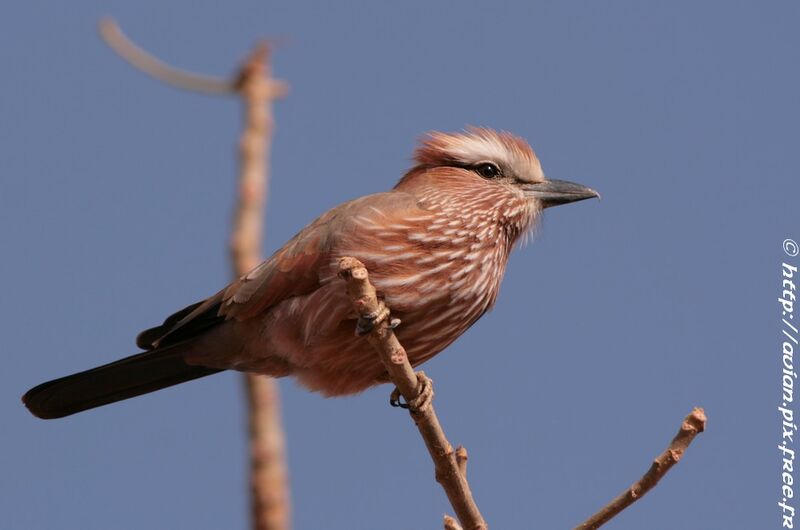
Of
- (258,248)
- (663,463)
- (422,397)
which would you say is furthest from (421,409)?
(258,248)

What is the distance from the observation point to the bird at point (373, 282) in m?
5.57

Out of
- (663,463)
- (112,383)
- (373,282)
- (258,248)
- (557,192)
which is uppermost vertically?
(557,192)

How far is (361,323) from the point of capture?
4824mm

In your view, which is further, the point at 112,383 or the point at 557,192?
A: the point at 557,192

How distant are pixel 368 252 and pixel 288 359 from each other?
86 cm

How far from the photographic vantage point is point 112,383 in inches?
252

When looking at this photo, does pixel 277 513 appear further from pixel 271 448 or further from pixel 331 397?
pixel 331 397

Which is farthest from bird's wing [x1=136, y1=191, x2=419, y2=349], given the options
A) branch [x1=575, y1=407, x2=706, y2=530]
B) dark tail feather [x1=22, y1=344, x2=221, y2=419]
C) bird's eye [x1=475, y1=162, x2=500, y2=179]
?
branch [x1=575, y1=407, x2=706, y2=530]

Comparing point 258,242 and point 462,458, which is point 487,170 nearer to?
point 462,458

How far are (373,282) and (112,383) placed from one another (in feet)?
6.44

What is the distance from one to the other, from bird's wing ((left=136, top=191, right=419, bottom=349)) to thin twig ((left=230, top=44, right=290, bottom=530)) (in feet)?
9.56

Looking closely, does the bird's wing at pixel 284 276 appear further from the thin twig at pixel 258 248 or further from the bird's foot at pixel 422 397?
the thin twig at pixel 258 248

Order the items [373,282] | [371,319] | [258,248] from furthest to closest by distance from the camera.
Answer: [373,282], [371,319], [258,248]

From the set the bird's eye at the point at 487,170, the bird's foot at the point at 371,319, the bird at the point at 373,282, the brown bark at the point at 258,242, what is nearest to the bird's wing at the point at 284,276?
the bird at the point at 373,282
